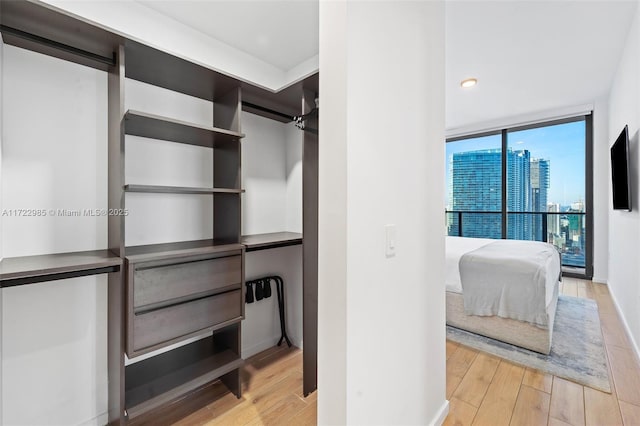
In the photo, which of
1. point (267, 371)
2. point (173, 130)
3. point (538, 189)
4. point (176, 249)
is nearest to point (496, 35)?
point (173, 130)

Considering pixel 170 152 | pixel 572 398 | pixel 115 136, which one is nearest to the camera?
pixel 115 136

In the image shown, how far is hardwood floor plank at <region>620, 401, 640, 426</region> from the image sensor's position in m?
1.59

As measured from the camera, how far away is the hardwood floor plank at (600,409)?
5.28ft

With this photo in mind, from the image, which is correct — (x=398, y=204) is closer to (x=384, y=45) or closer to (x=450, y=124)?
(x=384, y=45)

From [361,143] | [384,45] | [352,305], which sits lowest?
[352,305]

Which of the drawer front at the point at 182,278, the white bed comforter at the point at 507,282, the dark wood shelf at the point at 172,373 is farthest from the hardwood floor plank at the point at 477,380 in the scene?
the drawer front at the point at 182,278

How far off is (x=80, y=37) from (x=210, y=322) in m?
1.61

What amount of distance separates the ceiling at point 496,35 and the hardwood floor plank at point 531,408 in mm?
2689

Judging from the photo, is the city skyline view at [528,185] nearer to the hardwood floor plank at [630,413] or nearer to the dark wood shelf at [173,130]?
the hardwood floor plank at [630,413]

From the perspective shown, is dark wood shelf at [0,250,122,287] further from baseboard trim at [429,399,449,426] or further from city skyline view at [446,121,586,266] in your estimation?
city skyline view at [446,121,586,266]

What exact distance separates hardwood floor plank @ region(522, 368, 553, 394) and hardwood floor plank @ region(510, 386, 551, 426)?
0.14 feet

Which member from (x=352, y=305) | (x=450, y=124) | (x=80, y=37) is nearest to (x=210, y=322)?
(x=352, y=305)

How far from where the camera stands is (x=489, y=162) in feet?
17.4

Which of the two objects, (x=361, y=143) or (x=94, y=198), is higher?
(x=361, y=143)
